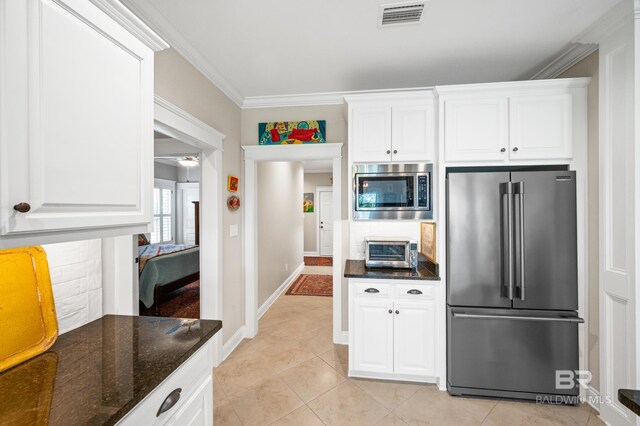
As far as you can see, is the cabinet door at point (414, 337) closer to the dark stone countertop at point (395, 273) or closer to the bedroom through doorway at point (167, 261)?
the dark stone countertop at point (395, 273)

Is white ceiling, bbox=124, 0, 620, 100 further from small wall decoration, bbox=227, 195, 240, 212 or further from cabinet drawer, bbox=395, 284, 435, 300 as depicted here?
cabinet drawer, bbox=395, 284, 435, 300

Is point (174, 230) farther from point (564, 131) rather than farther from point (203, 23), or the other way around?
point (564, 131)

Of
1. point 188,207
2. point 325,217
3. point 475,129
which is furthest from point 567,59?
point 188,207

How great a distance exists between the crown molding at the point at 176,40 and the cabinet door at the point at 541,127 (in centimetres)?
262

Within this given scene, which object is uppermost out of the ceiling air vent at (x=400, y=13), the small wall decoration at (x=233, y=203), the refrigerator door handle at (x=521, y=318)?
the ceiling air vent at (x=400, y=13)

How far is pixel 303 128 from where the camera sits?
312 centimetres

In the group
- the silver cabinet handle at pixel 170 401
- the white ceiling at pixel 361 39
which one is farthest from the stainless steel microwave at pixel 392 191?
the silver cabinet handle at pixel 170 401

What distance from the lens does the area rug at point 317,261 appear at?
7273 millimetres

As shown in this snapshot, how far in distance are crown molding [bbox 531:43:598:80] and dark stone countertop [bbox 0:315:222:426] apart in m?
3.32

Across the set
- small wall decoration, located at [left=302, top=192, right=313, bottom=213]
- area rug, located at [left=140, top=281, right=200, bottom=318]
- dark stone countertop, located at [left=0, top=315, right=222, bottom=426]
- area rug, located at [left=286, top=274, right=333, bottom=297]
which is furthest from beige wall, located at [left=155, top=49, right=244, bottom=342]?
small wall decoration, located at [left=302, top=192, right=313, bottom=213]

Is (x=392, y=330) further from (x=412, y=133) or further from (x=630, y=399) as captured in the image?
(x=412, y=133)

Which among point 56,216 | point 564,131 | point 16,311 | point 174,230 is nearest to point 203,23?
point 56,216

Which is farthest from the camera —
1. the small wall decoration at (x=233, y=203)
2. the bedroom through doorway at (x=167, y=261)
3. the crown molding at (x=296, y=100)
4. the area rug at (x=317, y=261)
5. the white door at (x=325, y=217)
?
the white door at (x=325, y=217)

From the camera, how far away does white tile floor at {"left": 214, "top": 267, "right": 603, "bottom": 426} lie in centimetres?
195
